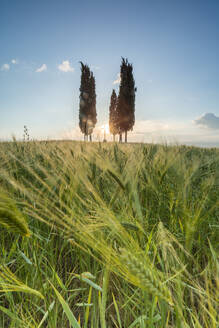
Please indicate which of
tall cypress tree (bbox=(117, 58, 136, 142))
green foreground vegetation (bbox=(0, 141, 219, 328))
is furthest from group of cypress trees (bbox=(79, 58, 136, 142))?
green foreground vegetation (bbox=(0, 141, 219, 328))

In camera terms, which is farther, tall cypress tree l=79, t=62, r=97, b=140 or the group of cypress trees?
tall cypress tree l=79, t=62, r=97, b=140

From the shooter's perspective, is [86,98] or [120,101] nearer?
[120,101]

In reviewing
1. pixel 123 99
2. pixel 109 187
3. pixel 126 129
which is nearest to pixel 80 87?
A: pixel 123 99

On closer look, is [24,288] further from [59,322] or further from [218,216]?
[218,216]

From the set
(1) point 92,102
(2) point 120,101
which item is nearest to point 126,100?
(2) point 120,101

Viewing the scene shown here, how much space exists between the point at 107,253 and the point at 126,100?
74.8ft

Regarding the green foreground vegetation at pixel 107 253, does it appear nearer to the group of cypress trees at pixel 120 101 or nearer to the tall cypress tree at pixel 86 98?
the group of cypress trees at pixel 120 101

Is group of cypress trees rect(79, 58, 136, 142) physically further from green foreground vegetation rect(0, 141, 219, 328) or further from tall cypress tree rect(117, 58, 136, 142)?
green foreground vegetation rect(0, 141, 219, 328)

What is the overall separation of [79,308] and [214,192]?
1.10 meters

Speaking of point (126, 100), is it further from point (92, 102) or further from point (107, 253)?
point (107, 253)

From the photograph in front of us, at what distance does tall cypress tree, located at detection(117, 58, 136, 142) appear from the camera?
2188 centimetres

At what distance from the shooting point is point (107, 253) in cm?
52

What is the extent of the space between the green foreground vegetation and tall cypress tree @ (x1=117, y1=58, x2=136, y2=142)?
20.9m

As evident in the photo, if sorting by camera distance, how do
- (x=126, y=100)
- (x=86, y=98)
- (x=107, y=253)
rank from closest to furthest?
(x=107, y=253), (x=126, y=100), (x=86, y=98)
